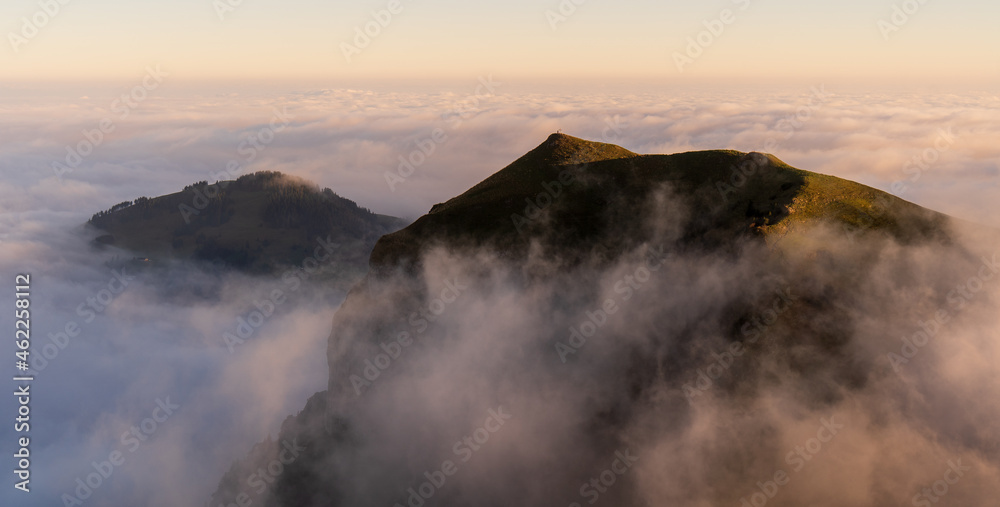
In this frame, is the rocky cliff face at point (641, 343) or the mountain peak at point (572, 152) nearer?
the rocky cliff face at point (641, 343)

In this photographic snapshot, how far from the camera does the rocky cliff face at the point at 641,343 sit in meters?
52.7

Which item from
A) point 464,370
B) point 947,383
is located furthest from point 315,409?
point 947,383

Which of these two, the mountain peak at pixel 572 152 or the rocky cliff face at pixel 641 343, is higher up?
the mountain peak at pixel 572 152

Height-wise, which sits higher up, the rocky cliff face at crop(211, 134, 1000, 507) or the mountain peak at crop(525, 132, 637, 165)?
the mountain peak at crop(525, 132, 637, 165)

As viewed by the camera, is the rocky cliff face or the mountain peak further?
the mountain peak

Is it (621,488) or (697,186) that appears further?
(697,186)

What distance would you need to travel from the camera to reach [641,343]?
62.2 metres

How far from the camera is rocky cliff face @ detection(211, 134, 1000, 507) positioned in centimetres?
5272

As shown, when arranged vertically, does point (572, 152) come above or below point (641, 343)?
above

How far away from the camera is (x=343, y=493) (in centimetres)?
7525

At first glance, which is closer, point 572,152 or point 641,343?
point 641,343

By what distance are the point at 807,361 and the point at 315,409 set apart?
2927 inches

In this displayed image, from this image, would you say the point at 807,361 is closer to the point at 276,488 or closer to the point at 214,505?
the point at 276,488

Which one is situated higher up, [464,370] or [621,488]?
[464,370]
